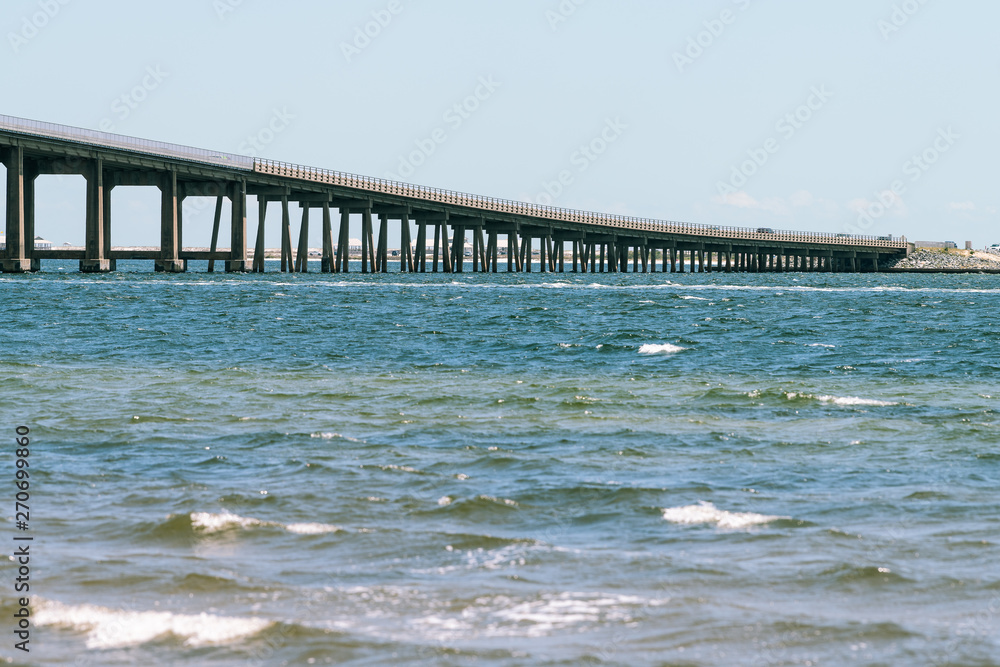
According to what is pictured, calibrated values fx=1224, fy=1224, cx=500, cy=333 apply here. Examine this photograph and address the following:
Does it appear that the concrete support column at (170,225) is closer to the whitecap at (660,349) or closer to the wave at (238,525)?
the whitecap at (660,349)

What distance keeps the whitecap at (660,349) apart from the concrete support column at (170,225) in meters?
69.5

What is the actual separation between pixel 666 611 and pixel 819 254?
17900 centimetres

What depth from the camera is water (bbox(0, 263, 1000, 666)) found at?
8.06 meters

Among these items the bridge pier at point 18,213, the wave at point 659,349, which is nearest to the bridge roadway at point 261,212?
the bridge pier at point 18,213

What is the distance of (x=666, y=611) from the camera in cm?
857

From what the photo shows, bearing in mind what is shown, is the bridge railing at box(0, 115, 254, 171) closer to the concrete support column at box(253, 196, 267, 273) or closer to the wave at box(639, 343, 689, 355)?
the concrete support column at box(253, 196, 267, 273)

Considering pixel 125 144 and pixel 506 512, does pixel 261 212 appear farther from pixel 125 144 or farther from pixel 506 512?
pixel 506 512

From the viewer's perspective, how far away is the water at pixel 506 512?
806 cm

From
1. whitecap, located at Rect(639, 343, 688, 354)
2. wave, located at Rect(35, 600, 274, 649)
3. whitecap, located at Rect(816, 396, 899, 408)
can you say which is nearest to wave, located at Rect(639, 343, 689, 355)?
whitecap, located at Rect(639, 343, 688, 354)

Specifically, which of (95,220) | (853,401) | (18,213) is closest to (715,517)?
(853,401)

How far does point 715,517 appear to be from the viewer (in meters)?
11.6

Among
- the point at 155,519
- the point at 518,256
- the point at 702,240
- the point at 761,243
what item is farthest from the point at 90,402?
the point at 761,243

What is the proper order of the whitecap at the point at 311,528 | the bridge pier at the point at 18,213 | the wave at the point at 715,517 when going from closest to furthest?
1. the whitecap at the point at 311,528
2. the wave at the point at 715,517
3. the bridge pier at the point at 18,213

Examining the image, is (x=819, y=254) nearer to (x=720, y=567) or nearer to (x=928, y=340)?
(x=928, y=340)
